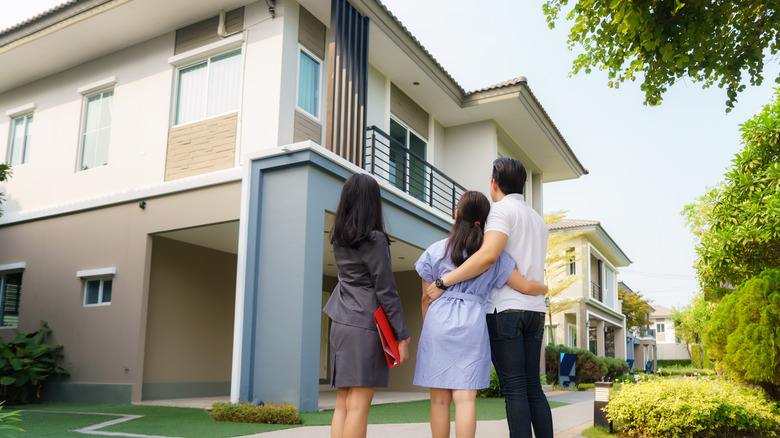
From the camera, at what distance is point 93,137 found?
1151 cm

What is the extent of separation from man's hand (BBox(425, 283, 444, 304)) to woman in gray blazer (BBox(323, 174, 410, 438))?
9.1 inches

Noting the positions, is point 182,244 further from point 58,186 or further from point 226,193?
point 58,186

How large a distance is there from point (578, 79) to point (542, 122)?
24.1 ft

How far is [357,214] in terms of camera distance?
11.3 ft

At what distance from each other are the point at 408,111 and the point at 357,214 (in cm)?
1022

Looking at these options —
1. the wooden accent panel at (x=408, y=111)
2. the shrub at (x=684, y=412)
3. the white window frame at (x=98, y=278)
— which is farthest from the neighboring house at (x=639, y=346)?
the white window frame at (x=98, y=278)

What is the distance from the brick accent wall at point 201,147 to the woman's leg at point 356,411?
6830 mm

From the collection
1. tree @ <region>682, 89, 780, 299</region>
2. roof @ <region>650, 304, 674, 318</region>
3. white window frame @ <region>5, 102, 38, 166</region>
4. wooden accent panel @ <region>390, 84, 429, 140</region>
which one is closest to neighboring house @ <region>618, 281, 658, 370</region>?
roof @ <region>650, 304, 674, 318</region>

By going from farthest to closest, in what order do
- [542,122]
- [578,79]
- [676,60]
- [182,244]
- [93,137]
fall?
[542,122] → [93,137] → [182,244] → [578,79] → [676,60]

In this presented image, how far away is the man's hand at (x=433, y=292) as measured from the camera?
11.5 ft

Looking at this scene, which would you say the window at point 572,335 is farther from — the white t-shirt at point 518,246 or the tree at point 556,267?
the white t-shirt at point 518,246

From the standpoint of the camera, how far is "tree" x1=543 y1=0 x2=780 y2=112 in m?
6.46

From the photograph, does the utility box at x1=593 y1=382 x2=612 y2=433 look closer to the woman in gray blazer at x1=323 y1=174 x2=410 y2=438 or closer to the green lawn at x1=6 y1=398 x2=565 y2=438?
the green lawn at x1=6 y1=398 x2=565 y2=438

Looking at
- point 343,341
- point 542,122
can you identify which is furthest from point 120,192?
point 542,122
